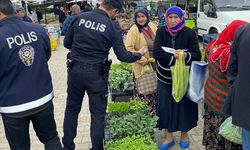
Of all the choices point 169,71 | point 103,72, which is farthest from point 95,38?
point 169,71

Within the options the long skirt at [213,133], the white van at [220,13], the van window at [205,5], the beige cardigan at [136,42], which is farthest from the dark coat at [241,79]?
the van window at [205,5]

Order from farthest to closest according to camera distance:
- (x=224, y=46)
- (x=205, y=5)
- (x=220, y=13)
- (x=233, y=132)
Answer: (x=205, y=5) < (x=220, y=13) < (x=224, y=46) < (x=233, y=132)

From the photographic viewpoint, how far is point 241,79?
2297mm

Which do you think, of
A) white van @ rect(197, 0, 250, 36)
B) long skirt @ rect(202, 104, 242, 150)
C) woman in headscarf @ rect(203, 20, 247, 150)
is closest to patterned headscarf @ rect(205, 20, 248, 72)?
woman in headscarf @ rect(203, 20, 247, 150)

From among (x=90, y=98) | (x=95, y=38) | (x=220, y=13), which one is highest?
(x=95, y=38)

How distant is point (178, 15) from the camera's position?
351 cm

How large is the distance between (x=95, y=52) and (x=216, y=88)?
51.2 inches

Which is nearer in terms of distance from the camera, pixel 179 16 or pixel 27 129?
pixel 27 129

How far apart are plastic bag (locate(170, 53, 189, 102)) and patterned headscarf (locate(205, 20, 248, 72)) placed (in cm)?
58

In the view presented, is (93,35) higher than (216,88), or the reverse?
(93,35)

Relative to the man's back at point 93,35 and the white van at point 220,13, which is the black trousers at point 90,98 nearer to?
the man's back at point 93,35

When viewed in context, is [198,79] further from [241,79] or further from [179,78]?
[241,79]

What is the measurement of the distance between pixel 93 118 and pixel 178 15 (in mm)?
1517

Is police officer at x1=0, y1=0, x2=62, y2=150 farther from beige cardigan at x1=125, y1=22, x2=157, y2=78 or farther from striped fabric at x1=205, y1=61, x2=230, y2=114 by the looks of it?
striped fabric at x1=205, y1=61, x2=230, y2=114
